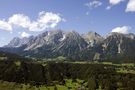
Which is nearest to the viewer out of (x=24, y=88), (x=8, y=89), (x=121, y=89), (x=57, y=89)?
(x=8, y=89)

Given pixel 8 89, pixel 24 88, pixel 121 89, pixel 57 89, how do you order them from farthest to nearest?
pixel 121 89 → pixel 57 89 → pixel 24 88 → pixel 8 89

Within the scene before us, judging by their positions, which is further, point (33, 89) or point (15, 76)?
point (15, 76)

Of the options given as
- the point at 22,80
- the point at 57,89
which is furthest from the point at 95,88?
the point at 22,80

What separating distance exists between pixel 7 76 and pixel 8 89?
182 feet

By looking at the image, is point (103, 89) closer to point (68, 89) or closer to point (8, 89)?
point (68, 89)

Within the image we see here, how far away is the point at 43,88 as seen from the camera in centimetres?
17125

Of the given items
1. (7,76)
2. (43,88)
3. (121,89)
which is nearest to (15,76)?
(7,76)

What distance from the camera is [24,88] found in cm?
15425

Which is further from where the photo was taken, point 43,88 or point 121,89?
point 121,89

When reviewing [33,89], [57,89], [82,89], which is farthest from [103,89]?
[33,89]

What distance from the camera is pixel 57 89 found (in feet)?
561

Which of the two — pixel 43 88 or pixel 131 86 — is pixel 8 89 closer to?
pixel 43 88

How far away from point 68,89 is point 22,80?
40.4m

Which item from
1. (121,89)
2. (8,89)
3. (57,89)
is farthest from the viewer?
(121,89)
